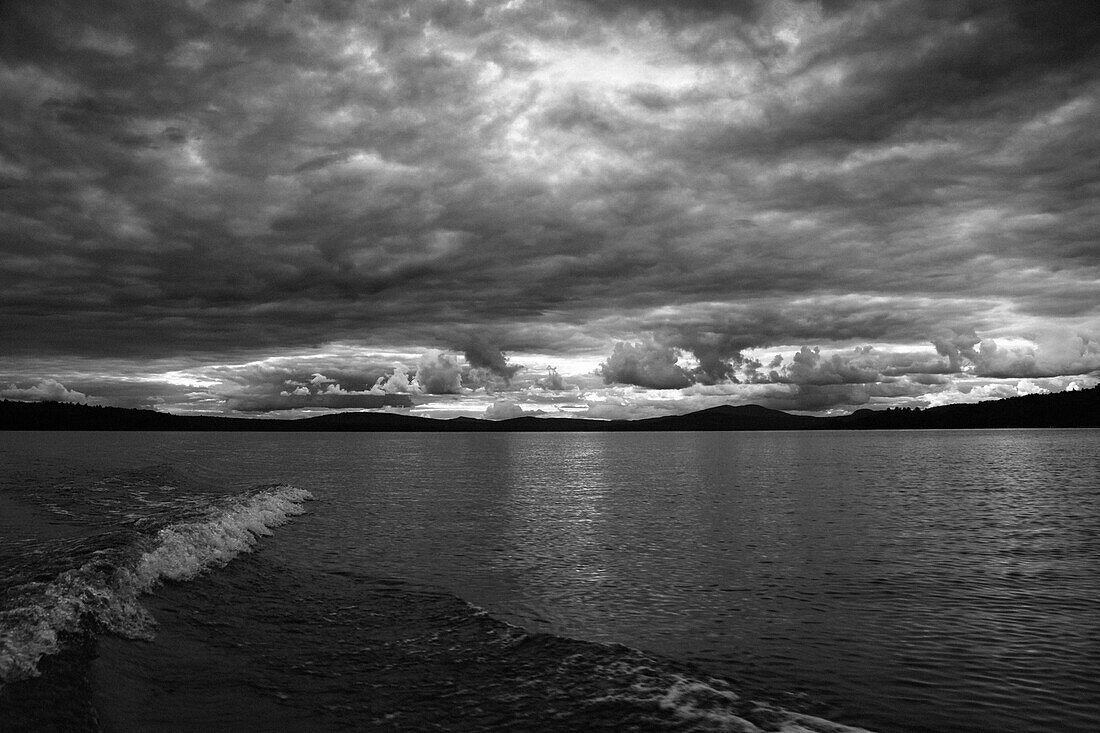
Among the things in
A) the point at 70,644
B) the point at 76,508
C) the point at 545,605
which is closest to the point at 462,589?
the point at 545,605

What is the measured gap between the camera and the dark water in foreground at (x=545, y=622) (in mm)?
12172

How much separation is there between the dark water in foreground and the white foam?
8 centimetres

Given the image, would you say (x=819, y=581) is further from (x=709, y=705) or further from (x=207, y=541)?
(x=207, y=541)

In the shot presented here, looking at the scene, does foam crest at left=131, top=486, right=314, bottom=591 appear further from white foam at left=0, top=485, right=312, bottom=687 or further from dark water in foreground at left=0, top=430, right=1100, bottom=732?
dark water in foreground at left=0, top=430, right=1100, bottom=732

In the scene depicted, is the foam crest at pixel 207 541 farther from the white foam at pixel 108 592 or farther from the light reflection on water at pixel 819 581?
the light reflection on water at pixel 819 581

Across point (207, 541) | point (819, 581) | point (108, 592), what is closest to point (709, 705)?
point (819, 581)

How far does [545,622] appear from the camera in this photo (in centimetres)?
1803

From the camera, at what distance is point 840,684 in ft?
44.5

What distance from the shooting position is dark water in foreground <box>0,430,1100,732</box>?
39.9ft

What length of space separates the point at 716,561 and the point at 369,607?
13.9 meters

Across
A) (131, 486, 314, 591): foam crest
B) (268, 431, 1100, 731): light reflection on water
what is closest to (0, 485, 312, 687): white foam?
(131, 486, 314, 591): foam crest

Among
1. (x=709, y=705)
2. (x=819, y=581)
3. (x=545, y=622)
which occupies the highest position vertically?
(x=709, y=705)

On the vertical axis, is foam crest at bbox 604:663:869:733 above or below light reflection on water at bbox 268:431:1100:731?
above

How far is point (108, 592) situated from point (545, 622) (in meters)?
11.8
